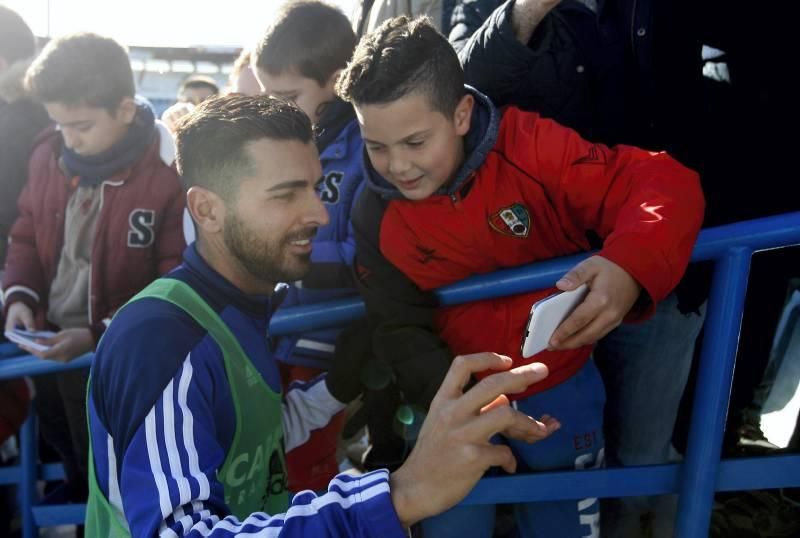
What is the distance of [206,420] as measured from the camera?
1.30 m

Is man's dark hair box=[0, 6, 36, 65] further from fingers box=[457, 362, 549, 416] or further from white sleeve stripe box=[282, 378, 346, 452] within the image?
fingers box=[457, 362, 549, 416]

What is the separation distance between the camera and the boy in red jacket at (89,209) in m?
2.46

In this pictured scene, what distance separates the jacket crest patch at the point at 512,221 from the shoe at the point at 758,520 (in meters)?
0.96

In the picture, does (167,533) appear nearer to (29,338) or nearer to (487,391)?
(487,391)

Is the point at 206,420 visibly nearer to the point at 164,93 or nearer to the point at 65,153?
the point at 65,153

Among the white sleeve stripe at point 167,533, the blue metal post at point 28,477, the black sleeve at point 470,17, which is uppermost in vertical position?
the black sleeve at point 470,17

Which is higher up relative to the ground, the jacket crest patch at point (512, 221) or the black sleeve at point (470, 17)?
the black sleeve at point (470, 17)

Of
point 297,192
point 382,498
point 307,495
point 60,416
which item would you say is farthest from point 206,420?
point 60,416

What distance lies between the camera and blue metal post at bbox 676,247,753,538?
1.40 meters

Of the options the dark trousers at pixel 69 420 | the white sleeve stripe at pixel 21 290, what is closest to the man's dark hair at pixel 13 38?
the white sleeve stripe at pixel 21 290

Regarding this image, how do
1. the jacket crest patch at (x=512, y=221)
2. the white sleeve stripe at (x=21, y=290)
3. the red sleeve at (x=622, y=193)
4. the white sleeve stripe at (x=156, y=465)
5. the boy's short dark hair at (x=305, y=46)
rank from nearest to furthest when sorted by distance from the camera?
1. the white sleeve stripe at (x=156, y=465)
2. the red sleeve at (x=622, y=193)
3. the jacket crest patch at (x=512, y=221)
4. the boy's short dark hair at (x=305, y=46)
5. the white sleeve stripe at (x=21, y=290)

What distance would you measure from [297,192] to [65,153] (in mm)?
1267

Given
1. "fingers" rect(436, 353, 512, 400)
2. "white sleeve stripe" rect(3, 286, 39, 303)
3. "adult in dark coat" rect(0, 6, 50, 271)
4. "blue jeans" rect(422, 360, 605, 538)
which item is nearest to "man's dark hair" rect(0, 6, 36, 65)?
"adult in dark coat" rect(0, 6, 50, 271)

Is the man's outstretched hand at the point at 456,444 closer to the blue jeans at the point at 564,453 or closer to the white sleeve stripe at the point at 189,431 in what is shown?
the white sleeve stripe at the point at 189,431
